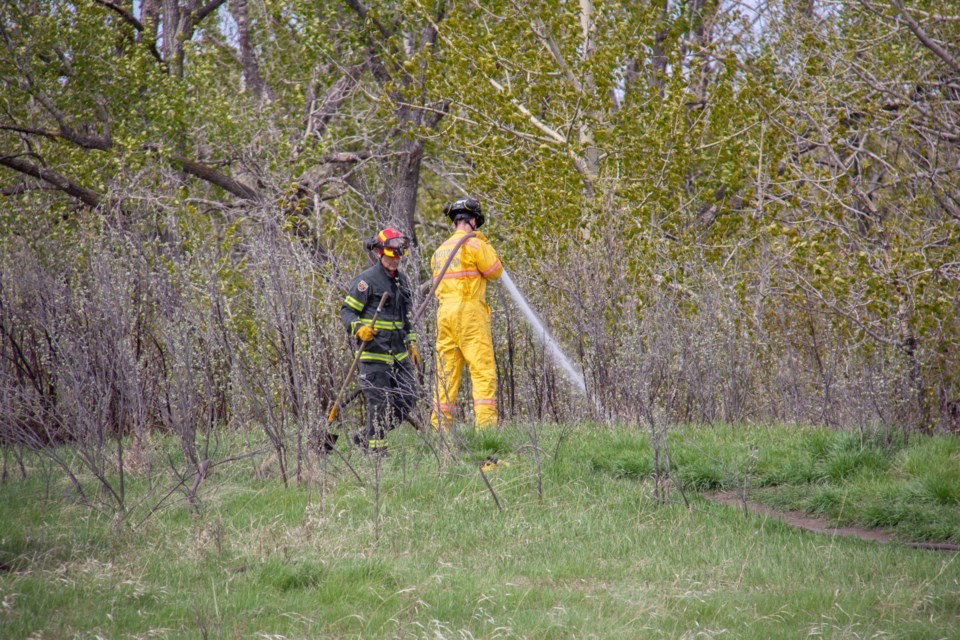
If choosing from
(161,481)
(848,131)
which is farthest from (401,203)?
(161,481)

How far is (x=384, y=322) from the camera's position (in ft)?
27.9

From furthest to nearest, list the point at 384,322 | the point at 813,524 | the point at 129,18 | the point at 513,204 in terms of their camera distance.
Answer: the point at 129,18 < the point at 513,204 < the point at 384,322 < the point at 813,524

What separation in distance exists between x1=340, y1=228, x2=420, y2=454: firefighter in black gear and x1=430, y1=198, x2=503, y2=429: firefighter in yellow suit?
1.02ft

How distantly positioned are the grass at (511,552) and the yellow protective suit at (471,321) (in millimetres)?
656

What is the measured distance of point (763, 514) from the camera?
6430 mm

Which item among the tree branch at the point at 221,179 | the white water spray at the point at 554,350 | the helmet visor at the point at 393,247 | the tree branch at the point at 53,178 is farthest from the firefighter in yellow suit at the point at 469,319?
the tree branch at the point at 221,179

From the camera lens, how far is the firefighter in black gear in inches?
334

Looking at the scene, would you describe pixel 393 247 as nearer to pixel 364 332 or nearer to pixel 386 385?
pixel 364 332

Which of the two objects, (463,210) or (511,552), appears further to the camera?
(463,210)

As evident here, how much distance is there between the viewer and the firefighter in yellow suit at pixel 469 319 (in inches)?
336

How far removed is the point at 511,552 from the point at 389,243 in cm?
351

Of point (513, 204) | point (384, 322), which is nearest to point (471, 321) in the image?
point (384, 322)

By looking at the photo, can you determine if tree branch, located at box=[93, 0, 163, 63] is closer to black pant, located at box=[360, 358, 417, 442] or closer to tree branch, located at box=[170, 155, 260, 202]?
tree branch, located at box=[170, 155, 260, 202]

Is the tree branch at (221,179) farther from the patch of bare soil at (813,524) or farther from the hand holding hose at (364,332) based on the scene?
the patch of bare soil at (813,524)
